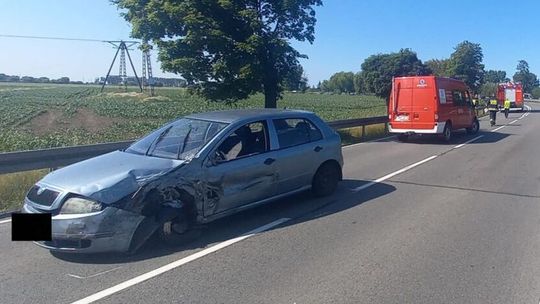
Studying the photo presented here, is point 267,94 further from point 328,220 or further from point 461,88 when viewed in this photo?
point 328,220

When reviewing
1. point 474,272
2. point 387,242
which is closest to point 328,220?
point 387,242

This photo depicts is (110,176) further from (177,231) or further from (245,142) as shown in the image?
(245,142)

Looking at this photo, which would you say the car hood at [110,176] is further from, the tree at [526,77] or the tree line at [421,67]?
the tree at [526,77]

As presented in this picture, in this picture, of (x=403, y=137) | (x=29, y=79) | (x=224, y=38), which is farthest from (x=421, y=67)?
(x=29, y=79)

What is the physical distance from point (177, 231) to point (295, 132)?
2764 millimetres

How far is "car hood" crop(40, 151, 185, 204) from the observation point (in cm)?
479

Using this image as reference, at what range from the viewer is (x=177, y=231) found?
5.29 metres

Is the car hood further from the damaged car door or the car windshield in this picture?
the damaged car door

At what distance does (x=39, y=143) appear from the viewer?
1873cm

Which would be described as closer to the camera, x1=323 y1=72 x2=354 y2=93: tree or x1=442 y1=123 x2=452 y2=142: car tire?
x1=442 y1=123 x2=452 y2=142: car tire

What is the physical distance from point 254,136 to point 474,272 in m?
3.28

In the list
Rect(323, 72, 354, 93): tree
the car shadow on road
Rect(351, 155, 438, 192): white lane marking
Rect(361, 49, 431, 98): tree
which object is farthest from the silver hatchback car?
Rect(323, 72, 354, 93): tree

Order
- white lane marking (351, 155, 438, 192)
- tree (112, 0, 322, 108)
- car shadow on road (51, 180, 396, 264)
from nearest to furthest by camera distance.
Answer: car shadow on road (51, 180, 396, 264)
white lane marking (351, 155, 438, 192)
tree (112, 0, 322, 108)

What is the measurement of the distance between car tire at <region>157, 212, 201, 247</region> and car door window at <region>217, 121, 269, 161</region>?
95 cm
